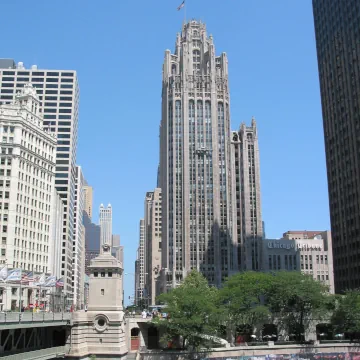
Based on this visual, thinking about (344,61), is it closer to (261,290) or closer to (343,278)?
(343,278)

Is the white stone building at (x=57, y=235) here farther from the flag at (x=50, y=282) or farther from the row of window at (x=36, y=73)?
the flag at (x=50, y=282)

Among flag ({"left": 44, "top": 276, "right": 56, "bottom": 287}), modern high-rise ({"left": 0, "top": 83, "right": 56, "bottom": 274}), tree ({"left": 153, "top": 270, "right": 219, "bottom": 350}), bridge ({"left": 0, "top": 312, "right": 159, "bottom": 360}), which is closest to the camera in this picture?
bridge ({"left": 0, "top": 312, "right": 159, "bottom": 360})

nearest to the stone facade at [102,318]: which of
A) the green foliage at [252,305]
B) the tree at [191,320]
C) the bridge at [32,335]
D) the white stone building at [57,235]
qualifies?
the bridge at [32,335]

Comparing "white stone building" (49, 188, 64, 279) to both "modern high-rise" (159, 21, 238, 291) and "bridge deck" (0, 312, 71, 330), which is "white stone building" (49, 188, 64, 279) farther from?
"bridge deck" (0, 312, 71, 330)

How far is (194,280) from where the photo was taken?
128 meters

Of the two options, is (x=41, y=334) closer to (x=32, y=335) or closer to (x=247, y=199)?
(x=32, y=335)

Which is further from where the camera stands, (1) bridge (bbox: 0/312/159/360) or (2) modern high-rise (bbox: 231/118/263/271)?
(2) modern high-rise (bbox: 231/118/263/271)

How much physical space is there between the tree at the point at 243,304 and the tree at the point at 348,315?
40.8 ft

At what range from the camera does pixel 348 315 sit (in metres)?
94.6

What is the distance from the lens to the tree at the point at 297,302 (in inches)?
3814

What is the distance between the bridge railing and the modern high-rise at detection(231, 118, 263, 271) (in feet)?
379

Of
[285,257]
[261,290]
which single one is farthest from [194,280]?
[285,257]

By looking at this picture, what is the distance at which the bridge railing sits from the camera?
2259 inches

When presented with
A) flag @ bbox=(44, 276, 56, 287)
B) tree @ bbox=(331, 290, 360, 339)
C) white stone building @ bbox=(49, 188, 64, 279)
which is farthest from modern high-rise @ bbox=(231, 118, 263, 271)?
flag @ bbox=(44, 276, 56, 287)
